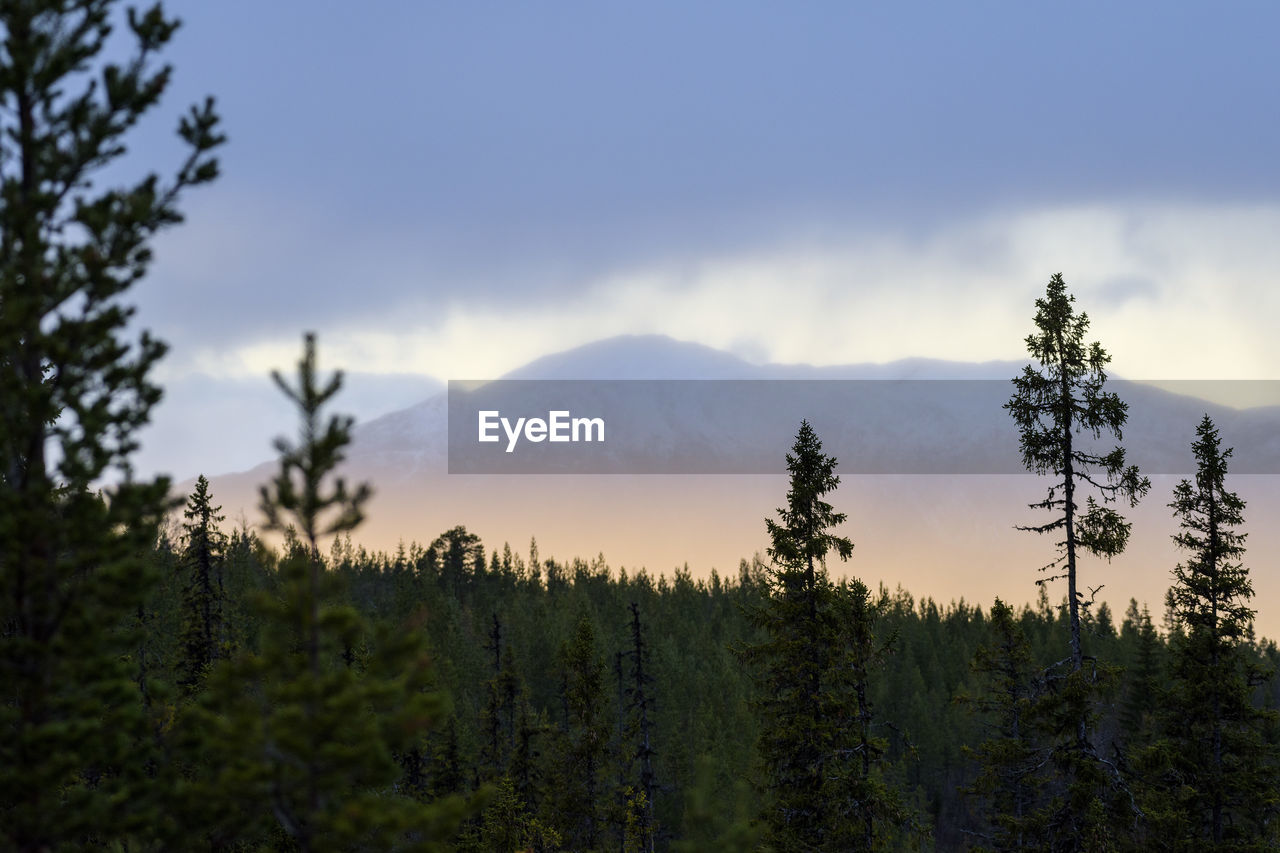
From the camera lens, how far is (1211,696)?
31.3 metres

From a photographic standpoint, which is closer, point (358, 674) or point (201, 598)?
point (358, 674)

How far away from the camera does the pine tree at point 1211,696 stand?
30.8 meters

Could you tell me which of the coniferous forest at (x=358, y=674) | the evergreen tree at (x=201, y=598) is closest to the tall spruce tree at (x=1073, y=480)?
the coniferous forest at (x=358, y=674)

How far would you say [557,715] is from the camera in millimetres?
94375

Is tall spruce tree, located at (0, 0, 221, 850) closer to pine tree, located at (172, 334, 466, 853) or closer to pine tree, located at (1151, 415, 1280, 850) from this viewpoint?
pine tree, located at (172, 334, 466, 853)

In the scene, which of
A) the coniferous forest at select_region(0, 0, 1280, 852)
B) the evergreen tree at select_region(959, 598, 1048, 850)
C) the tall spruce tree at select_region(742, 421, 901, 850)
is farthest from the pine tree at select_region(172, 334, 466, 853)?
the evergreen tree at select_region(959, 598, 1048, 850)

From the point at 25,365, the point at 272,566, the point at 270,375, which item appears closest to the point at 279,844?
the point at 25,365

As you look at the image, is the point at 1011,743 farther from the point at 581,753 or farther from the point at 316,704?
the point at 316,704

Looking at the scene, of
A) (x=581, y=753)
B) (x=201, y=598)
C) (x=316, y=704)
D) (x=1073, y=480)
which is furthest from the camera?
(x=201, y=598)

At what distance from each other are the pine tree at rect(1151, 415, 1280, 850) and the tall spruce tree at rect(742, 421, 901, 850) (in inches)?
429

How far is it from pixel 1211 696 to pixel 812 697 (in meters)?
13.9

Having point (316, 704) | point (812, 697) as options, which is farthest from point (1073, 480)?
point (316, 704)

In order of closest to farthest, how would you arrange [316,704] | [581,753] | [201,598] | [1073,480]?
[316,704] < [1073,480] < [581,753] < [201,598]

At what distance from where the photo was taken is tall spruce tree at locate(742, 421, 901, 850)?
25.7 metres
